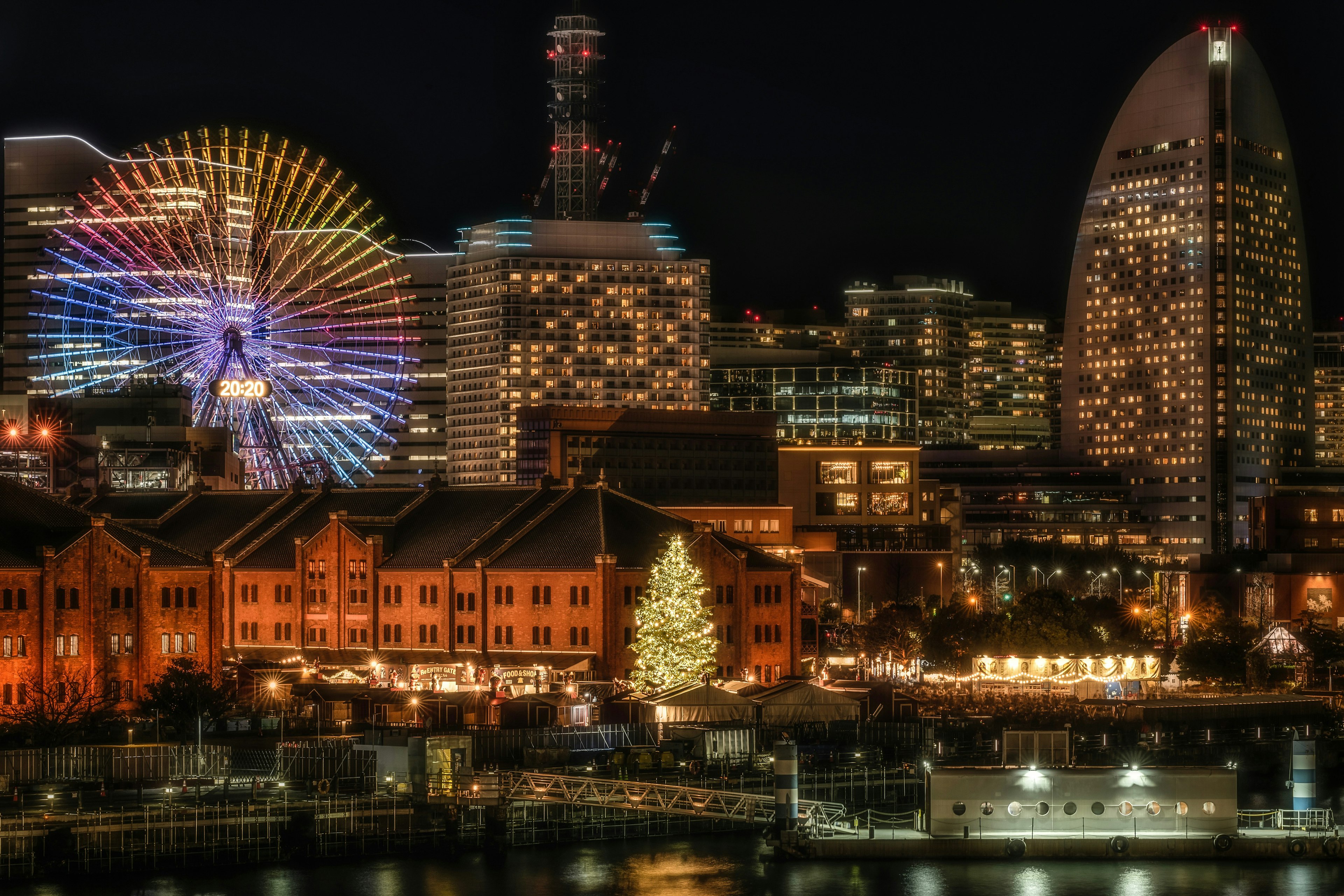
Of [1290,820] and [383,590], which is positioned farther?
[383,590]

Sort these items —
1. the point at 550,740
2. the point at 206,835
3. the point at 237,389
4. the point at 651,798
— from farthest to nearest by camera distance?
1. the point at 237,389
2. the point at 550,740
3. the point at 651,798
4. the point at 206,835

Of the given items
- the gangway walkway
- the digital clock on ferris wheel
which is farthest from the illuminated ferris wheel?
the gangway walkway

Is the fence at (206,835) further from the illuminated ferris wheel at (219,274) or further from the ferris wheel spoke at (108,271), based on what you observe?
the ferris wheel spoke at (108,271)

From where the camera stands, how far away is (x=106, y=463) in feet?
628

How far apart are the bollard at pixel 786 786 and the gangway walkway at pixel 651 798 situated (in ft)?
9.51

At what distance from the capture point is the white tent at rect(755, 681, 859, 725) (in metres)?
115

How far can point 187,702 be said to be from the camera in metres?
115

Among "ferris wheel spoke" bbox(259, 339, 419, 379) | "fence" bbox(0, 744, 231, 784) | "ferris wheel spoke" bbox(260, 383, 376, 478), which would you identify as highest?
"ferris wheel spoke" bbox(259, 339, 419, 379)

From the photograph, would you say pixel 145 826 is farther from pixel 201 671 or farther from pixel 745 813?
pixel 201 671

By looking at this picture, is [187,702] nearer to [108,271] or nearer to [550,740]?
[550,740]

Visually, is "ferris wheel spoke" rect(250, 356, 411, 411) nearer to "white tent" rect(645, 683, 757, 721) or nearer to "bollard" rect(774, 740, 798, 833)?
"white tent" rect(645, 683, 757, 721)

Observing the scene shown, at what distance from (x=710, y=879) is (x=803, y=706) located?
2728 centimetres

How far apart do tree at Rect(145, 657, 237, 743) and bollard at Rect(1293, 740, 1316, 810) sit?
175ft

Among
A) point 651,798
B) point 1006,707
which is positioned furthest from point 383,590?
point 651,798
